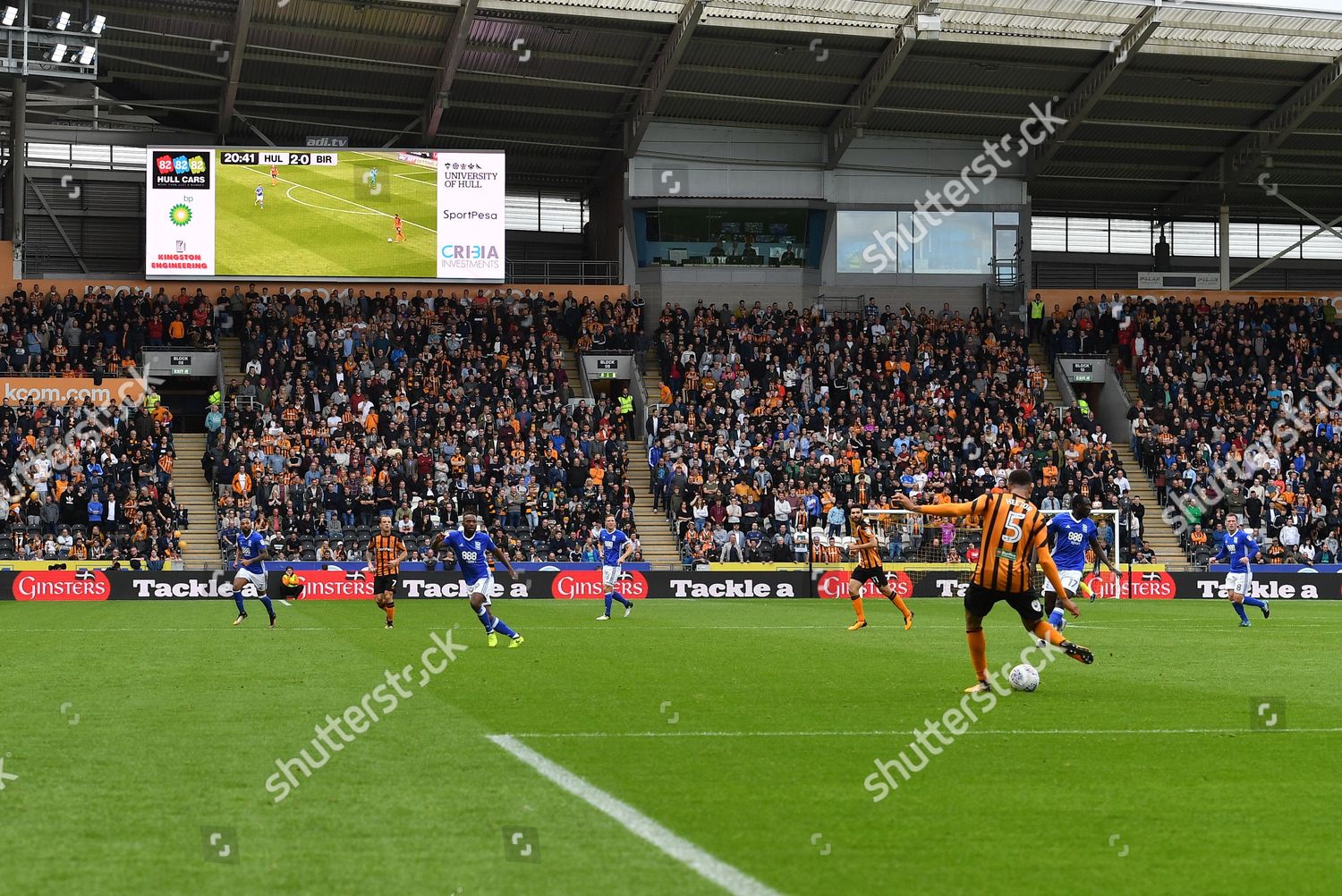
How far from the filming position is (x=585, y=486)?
44.2 m

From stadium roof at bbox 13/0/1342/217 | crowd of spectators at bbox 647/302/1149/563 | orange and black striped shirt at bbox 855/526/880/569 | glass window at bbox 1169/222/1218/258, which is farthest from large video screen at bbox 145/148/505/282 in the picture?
glass window at bbox 1169/222/1218/258

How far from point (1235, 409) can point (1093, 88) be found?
11740 millimetres

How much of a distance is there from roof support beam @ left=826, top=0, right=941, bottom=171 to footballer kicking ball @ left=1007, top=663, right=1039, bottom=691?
33794 mm

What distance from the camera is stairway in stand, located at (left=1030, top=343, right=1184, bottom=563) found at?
45906mm

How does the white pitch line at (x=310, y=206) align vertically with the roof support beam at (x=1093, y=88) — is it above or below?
below

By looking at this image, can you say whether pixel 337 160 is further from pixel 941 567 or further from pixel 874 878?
pixel 874 878

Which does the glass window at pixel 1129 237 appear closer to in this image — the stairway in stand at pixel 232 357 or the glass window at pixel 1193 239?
the glass window at pixel 1193 239

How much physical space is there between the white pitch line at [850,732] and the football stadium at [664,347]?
225 centimetres

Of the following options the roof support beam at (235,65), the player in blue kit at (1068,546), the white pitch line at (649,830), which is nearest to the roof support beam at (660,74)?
the roof support beam at (235,65)

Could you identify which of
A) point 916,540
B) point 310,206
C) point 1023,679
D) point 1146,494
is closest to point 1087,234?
point 1146,494

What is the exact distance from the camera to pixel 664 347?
5147 cm

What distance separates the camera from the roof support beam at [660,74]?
4494 centimetres

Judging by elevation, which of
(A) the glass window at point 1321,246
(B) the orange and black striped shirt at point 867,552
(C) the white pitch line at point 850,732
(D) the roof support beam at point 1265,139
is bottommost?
(C) the white pitch line at point 850,732

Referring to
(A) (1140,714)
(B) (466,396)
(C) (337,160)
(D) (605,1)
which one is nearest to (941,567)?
(B) (466,396)
